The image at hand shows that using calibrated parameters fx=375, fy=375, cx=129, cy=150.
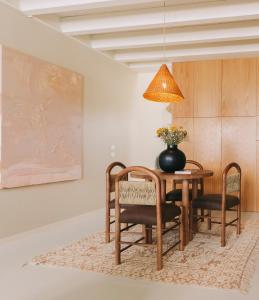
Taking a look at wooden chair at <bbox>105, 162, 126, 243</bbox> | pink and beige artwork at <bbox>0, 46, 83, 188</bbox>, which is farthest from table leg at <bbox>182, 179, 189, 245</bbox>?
pink and beige artwork at <bbox>0, 46, 83, 188</bbox>

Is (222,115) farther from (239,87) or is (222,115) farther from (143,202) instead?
(143,202)

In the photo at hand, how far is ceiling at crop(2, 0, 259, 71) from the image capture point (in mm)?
4336

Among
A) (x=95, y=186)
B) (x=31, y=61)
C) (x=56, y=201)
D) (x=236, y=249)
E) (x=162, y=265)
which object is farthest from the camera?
(x=95, y=186)

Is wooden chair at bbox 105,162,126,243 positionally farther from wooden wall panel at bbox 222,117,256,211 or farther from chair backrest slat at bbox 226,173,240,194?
wooden wall panel at bbox 222,117,256,211

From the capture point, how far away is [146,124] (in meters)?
7.71

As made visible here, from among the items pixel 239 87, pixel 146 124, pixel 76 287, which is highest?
pixel 239 87

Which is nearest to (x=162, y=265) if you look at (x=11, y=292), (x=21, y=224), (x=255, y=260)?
(x=255, y=260)

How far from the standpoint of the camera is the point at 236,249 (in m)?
3.76

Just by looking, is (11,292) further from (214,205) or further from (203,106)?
(203,106)

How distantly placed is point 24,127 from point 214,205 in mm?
2275

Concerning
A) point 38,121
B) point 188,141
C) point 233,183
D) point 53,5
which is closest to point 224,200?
point 233,183

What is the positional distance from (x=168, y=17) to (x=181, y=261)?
3015 mm

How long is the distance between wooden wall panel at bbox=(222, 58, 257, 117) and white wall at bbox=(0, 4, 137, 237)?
179 centimetres

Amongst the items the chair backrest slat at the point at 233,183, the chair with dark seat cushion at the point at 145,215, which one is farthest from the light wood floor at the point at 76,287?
the chair backrest slat at the point at 233,183
